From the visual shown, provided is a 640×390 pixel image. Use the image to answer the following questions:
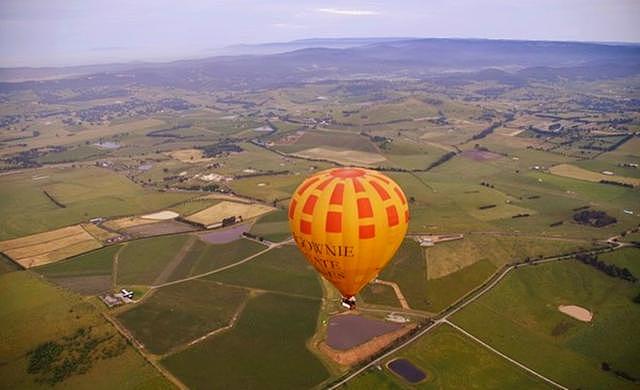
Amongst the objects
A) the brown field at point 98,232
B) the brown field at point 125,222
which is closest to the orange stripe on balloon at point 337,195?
the brown field at point 98,232

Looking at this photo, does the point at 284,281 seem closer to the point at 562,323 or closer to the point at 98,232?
the point at 562,323

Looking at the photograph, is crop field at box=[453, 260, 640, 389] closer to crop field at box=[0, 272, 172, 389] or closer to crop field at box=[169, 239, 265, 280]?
crop field at box=[169, 239, 265, 280]

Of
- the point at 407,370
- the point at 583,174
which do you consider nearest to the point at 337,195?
the point at 407,370

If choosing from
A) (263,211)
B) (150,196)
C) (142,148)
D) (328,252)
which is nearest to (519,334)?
(328,252)

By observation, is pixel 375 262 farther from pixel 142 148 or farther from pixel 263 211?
pixel 142 148

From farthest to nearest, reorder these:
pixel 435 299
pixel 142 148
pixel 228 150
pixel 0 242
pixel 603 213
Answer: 1. pixel 142 148
2. pixel 228 150
3. pixel 603 213
4. pixel 0 242
5. pixel 435 299

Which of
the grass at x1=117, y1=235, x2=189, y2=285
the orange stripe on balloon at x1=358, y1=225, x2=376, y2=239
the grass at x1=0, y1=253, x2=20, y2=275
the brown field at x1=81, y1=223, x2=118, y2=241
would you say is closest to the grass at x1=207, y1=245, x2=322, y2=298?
the grass at x1=117, y1=235, x2=189, y2=285
